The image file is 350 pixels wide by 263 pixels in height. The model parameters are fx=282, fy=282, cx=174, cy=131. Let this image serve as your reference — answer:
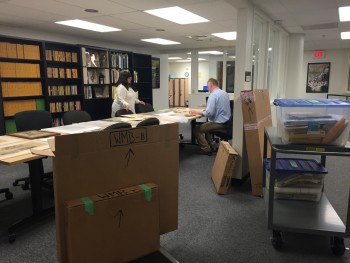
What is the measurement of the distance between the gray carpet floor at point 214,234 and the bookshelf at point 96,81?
353 cm

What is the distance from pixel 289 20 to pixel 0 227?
5.09 metres

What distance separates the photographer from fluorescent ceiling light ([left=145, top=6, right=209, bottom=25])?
4.31 metres

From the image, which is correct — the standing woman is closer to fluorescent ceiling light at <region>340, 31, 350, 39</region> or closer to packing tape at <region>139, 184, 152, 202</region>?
packing tape at <region>139, 184, 152, 202</region>

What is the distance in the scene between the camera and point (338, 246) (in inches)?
81.1

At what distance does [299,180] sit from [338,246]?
0.56m

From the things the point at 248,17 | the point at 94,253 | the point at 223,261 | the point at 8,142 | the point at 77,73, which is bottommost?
the point at 223,261

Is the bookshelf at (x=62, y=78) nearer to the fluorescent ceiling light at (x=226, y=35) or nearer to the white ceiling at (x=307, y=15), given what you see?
the fluorescent ceiling light at (x=226, y=35)

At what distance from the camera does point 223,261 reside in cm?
200

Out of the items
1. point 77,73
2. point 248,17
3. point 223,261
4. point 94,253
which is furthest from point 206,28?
point 94,253

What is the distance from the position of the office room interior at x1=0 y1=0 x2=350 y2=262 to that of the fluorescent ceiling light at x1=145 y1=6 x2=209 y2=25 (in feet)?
0.47

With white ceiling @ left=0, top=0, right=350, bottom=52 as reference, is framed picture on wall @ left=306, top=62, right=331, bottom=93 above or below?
below

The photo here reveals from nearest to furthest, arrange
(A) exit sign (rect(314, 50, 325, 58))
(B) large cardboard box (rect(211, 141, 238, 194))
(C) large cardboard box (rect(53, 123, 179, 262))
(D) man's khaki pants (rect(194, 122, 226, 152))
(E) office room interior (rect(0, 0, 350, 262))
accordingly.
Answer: (C) large cardboard box (rect(53, 123, 179, 262)) → (E) office room interior (rect(0, 0, 350, 262)) → (B) large cardboard box (rect(211, 141, 238, 194)) → (D) man's khaki pants (rect(194, 122, 226, 152)) → (A) exit sign (rect(314, 50, 325, 58))

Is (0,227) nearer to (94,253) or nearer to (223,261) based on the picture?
(94,253)

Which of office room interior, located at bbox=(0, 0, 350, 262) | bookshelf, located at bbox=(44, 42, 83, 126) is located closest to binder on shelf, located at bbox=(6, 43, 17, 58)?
office room interior, located at bbox=(0, 0, 350, 262)
